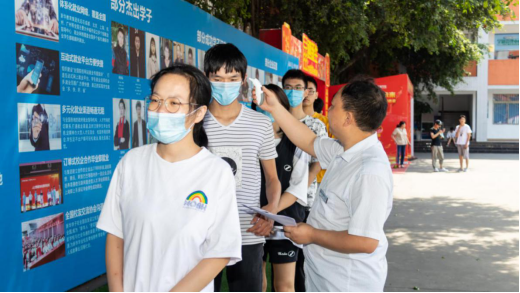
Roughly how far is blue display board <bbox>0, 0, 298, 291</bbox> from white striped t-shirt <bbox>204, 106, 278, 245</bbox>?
1544mm

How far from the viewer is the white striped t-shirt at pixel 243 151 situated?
10.1 ft

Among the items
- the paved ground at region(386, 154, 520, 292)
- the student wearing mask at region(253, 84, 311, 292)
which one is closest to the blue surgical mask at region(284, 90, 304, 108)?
the student wearing mask at region(253, 84, 311, 292)

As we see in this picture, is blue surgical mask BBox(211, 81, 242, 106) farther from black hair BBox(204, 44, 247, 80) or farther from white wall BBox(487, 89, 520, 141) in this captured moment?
white wall BBox(487, 89, 520, 141)

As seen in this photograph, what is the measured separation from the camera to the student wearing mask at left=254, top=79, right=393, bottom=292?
2.21 meters

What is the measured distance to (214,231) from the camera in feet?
6.36

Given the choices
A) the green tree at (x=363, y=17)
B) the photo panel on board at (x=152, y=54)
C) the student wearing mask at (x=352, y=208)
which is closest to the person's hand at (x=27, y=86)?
the photo panel on board at (x=152, y=54)

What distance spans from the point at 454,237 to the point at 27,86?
18.9 feet

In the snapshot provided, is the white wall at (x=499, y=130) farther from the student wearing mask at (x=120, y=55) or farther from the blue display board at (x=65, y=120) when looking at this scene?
the student wearing mask at (x=120, y=55)

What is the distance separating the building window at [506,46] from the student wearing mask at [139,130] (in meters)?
33.1

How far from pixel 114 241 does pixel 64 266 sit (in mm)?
2565

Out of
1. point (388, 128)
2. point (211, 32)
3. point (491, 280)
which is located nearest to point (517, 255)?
point (491, 280)

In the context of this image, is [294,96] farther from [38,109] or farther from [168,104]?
[168,104]

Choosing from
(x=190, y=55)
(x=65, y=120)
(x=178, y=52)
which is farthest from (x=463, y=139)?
(x=65, y=120)

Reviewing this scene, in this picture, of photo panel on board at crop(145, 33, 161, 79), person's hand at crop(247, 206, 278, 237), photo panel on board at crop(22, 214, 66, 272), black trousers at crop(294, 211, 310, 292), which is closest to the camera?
person's hand at crop(247, 206, 278, 237)
